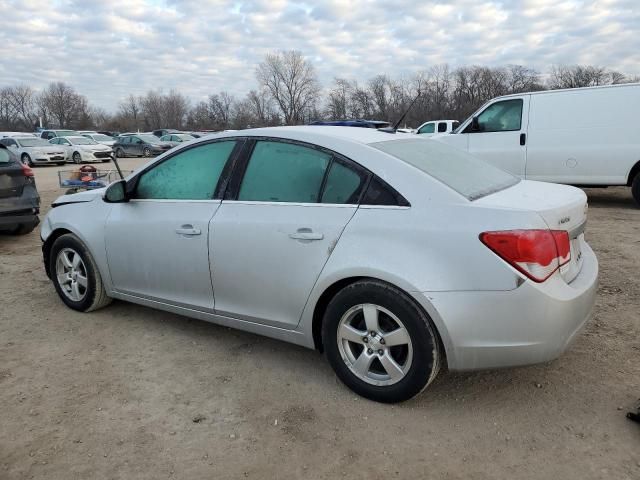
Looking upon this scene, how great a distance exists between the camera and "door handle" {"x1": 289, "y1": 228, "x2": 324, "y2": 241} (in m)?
3.08

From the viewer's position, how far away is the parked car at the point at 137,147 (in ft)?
105

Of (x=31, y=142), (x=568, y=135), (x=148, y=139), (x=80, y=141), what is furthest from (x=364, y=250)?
(x=148, y=139)

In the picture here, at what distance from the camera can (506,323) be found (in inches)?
104

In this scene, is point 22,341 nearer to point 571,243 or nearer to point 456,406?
point 456,406

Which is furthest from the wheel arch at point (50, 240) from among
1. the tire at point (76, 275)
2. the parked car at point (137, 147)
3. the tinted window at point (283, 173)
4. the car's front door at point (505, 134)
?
the parked car at point (137, 147)

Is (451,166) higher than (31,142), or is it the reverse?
(451,166)

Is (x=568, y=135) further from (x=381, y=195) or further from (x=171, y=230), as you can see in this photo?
(x=171, y=230)

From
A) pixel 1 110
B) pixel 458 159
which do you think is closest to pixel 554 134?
pixel 458 159

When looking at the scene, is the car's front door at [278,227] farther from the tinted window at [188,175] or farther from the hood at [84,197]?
the hood at [84,197]

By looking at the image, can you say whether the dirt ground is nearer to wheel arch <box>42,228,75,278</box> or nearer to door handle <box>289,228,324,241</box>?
wheel arch <box>42,228,75,278</box>

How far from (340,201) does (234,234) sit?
76 centimetres

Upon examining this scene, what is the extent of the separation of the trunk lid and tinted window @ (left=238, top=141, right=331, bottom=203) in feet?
3.21

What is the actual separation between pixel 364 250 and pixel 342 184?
0.45 m

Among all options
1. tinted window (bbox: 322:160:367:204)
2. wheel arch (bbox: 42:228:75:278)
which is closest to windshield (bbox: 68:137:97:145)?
wheel arch (bbox: 42:228:75:278)
